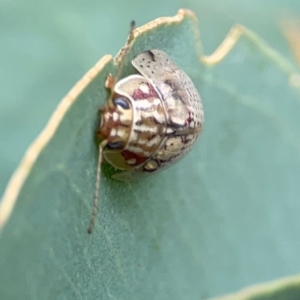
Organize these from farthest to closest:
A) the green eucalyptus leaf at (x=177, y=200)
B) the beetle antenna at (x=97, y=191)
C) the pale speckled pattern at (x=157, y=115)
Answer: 1. the pale speckled pattern at (x=157, y=115)
2. the beetle antenna at (x=97, y=191)
3. the green eucalyptus leaf at (x=177, y=200)

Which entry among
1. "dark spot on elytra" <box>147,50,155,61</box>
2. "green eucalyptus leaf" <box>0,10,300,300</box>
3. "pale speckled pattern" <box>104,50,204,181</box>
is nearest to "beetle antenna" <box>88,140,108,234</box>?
"green eucalyptus leaf" <box>0,10,300,300</box>

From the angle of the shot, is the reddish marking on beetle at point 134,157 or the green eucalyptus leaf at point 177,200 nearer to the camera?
the green eucalyptus leaf at point 177,200

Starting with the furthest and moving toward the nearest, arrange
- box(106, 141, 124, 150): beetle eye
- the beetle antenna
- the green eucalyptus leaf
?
box(106, 141, 124, 150): beetle eye
the beetle antenna
the green eucalyptus leaf

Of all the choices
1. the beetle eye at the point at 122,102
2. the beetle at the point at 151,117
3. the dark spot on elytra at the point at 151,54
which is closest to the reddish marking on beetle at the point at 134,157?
the beetle at the point at 151,117

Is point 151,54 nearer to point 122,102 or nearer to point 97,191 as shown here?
point 122,102

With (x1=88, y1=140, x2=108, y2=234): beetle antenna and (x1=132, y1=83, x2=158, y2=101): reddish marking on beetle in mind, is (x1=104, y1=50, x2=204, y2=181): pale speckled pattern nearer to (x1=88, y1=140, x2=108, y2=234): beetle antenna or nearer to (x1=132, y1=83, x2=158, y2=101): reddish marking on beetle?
(x1=132, y1=83, x2=158, y2=101): reddish marking on beetle

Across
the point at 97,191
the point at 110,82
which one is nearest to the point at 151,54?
the point at 110,82

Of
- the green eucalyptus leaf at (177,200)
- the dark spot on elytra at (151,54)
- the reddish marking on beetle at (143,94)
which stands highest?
the dark spot on elytra at (151,54)

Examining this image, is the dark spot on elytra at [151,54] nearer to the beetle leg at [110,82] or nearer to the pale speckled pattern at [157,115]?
the pale speckled pattern at [157,115]
